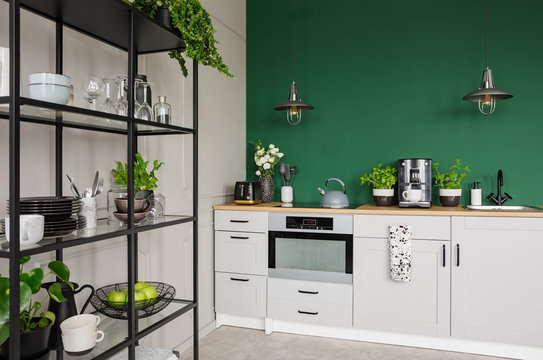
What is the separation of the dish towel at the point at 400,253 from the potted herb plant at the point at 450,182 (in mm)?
511

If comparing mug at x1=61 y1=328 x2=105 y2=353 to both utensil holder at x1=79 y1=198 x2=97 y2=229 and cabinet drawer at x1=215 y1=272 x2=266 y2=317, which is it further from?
cabinet drawer at x1=215 y1=272 x2=266 y2=317

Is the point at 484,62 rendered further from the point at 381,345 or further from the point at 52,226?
the point at 52,226

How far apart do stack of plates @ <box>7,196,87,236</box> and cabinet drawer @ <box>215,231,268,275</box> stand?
177 cm

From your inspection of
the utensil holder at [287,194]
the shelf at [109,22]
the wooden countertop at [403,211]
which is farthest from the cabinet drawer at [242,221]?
the shelf at [109,22]

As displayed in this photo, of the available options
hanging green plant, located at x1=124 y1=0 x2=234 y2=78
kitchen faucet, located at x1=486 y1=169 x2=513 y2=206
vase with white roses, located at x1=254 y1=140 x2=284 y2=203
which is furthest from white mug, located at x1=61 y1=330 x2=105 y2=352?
kitchen faucet, located at x1=486 y1=169 x2=513 y2=206

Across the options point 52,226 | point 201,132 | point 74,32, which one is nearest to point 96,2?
point 74,32

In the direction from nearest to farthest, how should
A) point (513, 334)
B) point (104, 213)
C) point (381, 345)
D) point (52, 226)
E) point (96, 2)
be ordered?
point (52, 226)
point (96, 2)
point (104, 213)
point (513, 334)
point (381, 345)

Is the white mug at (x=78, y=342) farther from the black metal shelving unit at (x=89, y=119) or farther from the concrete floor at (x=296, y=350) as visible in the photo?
the concrete floor at (x=296, y=350)

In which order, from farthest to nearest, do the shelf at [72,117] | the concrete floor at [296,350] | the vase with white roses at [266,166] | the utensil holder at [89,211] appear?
the vase with white roses at [266,166], the concrete floor at [296,350], the utensil holder at [89,211], the shelf at [72,117]

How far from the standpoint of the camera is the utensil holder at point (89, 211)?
1.59 meters

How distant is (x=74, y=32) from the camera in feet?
6.31

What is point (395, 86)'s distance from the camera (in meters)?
3.38

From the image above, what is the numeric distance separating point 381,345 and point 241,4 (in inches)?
117

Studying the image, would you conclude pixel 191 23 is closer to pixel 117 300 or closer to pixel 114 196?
pixel 114 196
